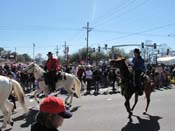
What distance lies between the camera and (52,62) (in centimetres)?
1495

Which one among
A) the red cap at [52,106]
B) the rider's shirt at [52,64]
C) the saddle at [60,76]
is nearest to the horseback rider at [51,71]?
the rider's shirt at [52,64]

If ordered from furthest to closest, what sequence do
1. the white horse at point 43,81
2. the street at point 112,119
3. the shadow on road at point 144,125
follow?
the white horse at point 43,81, the street at point 112,119, the shadow on road at point 144,125

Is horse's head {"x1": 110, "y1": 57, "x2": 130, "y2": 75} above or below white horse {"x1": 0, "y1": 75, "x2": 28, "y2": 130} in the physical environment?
above

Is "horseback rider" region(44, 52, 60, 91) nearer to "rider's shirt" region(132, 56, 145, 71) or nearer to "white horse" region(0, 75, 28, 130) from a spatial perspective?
"rider's shirt" region(132, 56, 145, 71)

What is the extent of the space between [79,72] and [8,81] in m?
14.1

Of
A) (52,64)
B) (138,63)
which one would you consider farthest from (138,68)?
(52,64)

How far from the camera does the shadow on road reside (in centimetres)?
995

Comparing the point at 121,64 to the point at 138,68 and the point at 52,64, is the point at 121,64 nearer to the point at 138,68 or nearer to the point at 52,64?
the point at 138,68

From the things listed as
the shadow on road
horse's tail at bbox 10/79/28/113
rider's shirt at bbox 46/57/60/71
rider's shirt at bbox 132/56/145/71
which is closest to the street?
the shadow on road

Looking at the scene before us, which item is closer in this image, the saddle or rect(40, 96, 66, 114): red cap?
rect(40, 96, 66, 114): red cap

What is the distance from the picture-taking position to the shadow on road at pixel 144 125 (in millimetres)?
9945

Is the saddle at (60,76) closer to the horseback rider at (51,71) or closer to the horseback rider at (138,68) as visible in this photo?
the horseback rider at (51,71)

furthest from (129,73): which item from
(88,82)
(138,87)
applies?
(88,82)

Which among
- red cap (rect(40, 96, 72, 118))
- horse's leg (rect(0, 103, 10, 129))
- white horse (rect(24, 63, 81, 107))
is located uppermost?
red cap (rect(40, 96, 72, 118))
